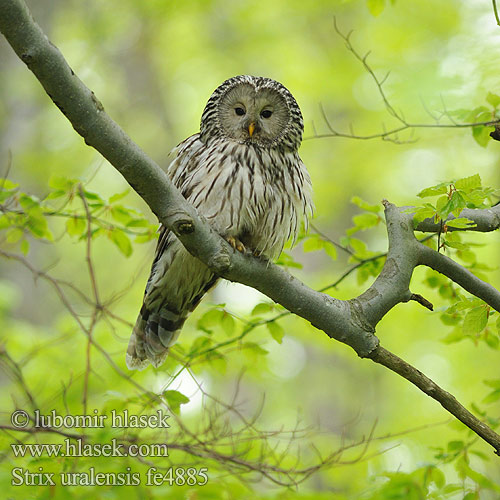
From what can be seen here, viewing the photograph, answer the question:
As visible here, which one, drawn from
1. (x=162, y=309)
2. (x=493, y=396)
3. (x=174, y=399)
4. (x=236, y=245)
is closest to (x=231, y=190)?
(x=236, y=245)

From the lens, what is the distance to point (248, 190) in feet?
11.5

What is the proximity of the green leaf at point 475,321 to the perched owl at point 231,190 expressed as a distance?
115 cm

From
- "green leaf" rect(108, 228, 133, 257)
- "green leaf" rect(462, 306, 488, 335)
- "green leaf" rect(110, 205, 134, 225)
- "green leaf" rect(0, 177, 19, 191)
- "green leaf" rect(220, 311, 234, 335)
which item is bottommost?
"green leaf" rect(462, 306, 488, 335)

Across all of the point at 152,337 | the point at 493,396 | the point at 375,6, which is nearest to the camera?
the point at 493,396

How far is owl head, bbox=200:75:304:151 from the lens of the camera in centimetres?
379

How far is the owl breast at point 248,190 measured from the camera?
3.47 metres

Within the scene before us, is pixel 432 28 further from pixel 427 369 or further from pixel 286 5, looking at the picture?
pixel 427 369

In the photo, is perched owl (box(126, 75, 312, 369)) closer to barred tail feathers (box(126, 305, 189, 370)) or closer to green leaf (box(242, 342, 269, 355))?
barred tail feathers (box(126, 305, 189, 370))

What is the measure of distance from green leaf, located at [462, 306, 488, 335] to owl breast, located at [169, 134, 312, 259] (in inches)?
42.3

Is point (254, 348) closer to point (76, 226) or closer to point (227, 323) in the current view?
point (227, 323)

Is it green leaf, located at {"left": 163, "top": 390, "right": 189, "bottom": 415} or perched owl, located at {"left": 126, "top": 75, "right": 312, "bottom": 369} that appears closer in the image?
green leaf, located at {"left": 163, "top": 390, "right": 189, "bottom": 415}

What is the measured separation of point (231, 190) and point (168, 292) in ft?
2.83

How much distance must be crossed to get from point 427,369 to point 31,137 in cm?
757

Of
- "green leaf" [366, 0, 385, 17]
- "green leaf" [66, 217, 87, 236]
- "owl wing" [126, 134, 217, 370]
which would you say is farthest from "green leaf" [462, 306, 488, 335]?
"green leaf" [66, 217, 87, 236]
